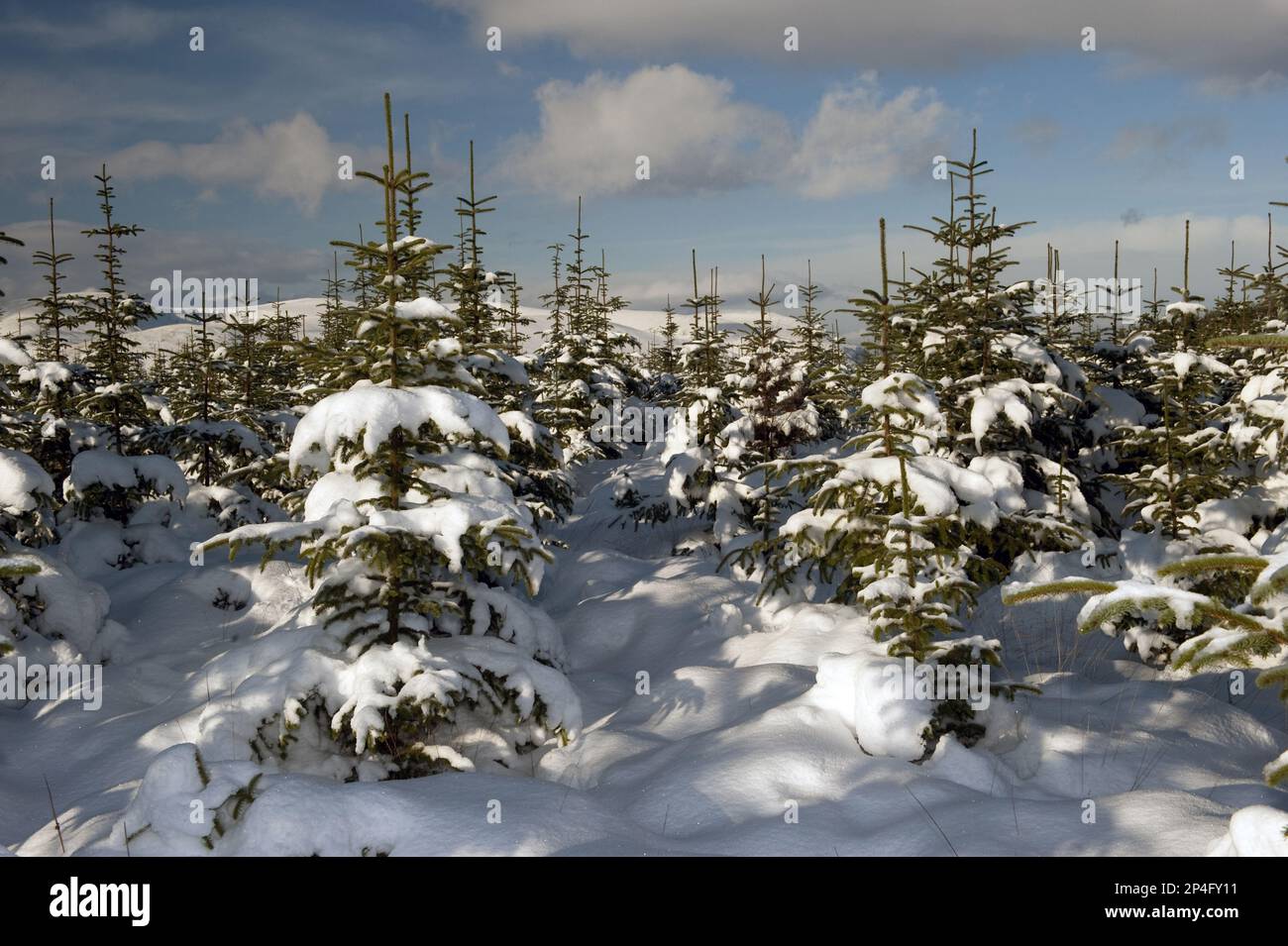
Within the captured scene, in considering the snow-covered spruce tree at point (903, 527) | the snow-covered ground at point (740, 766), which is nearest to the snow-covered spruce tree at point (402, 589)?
the snow-covered ground at point (740, 766)

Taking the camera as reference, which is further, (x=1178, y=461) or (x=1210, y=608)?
(x=1178, y=461)

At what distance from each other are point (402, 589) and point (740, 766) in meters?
3.13

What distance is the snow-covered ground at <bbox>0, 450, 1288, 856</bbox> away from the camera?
168 inches

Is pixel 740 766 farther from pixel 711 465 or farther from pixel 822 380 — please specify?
pixel 711 465

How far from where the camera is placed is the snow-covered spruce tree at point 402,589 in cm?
548

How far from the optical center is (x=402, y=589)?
6484 mm

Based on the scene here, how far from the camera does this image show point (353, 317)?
23.7 ft

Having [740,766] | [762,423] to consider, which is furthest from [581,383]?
[740,766]

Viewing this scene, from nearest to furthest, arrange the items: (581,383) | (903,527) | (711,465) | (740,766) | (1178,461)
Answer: (740,766) → (903,527) → (1178,461) → (711,465) → (581,383)

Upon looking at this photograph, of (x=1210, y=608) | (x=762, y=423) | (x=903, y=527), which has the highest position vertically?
(x=762, y=423)

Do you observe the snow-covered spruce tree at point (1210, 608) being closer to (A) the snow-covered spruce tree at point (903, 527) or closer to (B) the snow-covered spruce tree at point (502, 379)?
(A) the snow-covered spruce tree at point (903, 527)

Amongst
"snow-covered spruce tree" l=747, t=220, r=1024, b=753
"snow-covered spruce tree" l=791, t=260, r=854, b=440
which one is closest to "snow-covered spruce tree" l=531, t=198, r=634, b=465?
"snow-covered spruce tree" l=791, t=260, r=854, b=440

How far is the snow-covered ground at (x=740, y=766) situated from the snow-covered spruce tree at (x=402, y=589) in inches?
21.1
